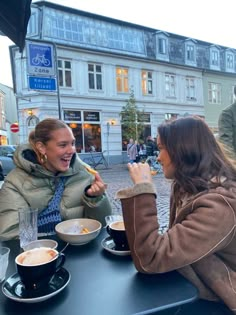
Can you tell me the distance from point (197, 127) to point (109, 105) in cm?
1684

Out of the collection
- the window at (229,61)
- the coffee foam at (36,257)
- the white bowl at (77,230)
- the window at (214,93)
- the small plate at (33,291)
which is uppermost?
the window at (229,61)

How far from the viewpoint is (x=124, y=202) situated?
1.10m

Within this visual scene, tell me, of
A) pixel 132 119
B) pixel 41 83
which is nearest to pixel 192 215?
pixel 41 83

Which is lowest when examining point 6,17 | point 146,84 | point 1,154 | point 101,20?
point 1,154

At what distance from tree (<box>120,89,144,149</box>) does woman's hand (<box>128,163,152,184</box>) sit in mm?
15965

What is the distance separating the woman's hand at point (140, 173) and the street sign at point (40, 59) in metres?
4.38

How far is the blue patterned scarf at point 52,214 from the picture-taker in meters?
1.87

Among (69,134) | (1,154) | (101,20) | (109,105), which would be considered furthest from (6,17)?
(101,20)

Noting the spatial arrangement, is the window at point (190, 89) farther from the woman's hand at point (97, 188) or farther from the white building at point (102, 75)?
the woman's hand at point (97, 188)

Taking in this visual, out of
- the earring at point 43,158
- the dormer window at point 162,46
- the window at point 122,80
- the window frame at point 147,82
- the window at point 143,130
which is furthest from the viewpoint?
the dormer window at point 162,46

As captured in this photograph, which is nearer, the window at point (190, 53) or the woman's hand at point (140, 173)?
the woman's hand at point (140, 173)

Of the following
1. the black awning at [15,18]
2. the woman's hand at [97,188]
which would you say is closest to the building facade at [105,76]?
the black awning at [15,18]

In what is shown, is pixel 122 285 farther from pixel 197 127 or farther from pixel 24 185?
pixel 24 185

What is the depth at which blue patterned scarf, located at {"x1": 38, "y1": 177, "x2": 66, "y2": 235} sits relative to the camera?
6.15ft
